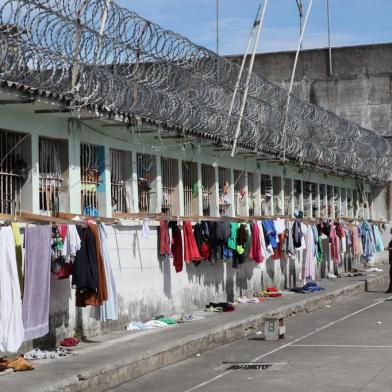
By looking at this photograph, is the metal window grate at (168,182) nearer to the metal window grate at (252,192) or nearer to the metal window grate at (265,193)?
the metal window grate at (252,192)

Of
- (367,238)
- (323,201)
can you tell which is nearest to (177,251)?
(323,201)

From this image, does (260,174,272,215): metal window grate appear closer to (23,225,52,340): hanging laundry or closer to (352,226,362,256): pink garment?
(352,226,362,256): pink garment

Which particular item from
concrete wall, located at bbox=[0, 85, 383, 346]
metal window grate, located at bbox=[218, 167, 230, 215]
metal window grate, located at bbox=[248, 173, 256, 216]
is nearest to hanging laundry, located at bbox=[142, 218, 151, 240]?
concrete wall, located at bbox=[0, 85, 383, 346]

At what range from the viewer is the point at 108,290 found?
1328 centimetres

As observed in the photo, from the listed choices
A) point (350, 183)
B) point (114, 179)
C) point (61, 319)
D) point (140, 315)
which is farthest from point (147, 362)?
point (350, 183)

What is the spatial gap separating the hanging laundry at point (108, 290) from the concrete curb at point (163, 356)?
3.35 ft

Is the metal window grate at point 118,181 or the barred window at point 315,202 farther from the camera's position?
the barred window at point 315,202

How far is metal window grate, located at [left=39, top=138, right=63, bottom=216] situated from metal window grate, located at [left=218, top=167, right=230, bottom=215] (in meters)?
7.44

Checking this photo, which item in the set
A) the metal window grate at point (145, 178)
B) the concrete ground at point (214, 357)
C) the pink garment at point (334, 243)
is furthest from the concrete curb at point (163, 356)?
the pink garment at point (334, 243)

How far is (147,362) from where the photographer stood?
480 inches

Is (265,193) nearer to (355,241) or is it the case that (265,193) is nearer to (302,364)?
(355,241)

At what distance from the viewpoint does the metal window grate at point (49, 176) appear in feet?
44.7

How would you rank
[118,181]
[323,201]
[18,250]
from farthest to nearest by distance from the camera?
[323,201]
[118,181]
[18,250]

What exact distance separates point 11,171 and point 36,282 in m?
1.94
